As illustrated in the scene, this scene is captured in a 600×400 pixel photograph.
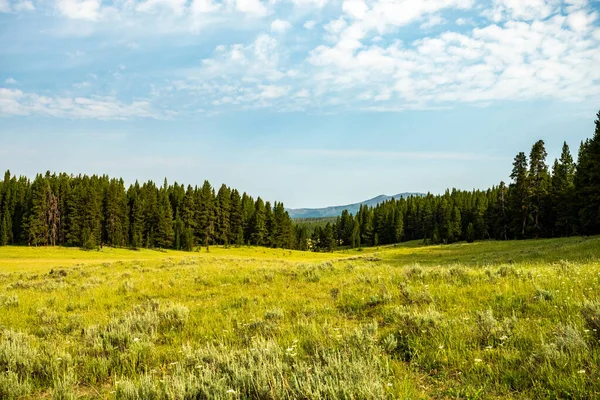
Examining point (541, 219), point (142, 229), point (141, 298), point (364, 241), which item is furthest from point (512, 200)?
point (142, 229)

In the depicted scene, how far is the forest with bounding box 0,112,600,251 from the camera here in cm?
6088

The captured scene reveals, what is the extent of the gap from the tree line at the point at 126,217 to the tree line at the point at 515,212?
3010 centimetres

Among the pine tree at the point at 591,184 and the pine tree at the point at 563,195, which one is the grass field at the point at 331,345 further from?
the pine tree at the point at 563,195

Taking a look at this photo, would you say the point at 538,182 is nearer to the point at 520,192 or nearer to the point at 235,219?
the point at 520,192

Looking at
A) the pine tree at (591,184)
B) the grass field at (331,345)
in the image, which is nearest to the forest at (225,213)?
the pine tree at (591,184)

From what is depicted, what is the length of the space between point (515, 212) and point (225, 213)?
6672 cm

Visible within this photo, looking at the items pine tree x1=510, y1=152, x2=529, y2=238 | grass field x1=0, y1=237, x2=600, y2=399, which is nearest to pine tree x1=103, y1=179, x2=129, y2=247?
grass field x1=0, y1=237, x2=600, y2=399

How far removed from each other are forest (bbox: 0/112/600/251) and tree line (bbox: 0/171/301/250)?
23 centimetres

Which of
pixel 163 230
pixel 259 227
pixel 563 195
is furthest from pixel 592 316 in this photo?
pixel 259 227

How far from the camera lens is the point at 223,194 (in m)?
92.4

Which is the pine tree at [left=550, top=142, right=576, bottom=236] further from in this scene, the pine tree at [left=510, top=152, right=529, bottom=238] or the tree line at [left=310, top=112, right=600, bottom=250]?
the pine tree at [left=510, top=152, right=529, bottom=238]

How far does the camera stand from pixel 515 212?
2643 inches

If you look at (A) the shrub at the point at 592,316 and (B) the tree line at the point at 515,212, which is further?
(B) the tree line at the point at 515,212

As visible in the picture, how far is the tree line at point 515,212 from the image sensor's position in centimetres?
4884
